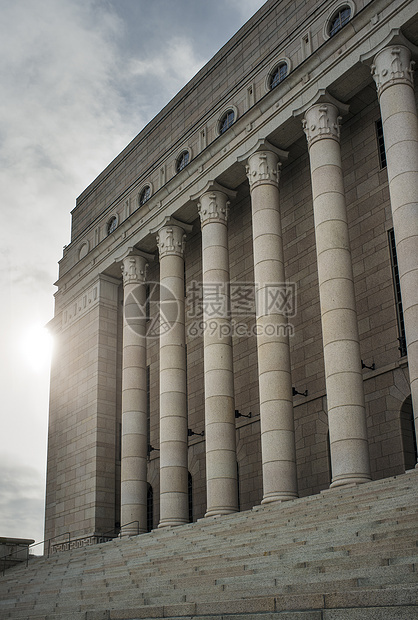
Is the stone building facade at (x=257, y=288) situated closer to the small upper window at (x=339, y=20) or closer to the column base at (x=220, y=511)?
the small upper window at (x=339, y=20)

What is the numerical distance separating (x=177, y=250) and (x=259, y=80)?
923 cm

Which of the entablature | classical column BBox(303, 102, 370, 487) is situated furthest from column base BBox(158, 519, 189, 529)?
the entablature

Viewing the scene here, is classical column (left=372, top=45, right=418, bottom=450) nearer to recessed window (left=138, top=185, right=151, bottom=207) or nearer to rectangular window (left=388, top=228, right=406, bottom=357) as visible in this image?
rectangular window (left=388, top=228, right=406, bottom=357)

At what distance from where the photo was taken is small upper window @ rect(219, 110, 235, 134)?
3566 cm

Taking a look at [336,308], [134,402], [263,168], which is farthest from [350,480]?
[134,402]

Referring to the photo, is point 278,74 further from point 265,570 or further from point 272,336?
point 265,570

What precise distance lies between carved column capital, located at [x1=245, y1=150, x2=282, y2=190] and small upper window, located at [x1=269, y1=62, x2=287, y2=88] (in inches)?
130

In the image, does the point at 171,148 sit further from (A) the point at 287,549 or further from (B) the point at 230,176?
(A) the point at 287,549

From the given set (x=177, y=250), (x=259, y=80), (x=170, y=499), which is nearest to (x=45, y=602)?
(x=170, y=499)

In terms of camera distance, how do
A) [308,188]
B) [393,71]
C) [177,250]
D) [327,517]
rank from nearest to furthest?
1. [327,517]
2. [393,71]
3. [308,188]
4. [177,250]

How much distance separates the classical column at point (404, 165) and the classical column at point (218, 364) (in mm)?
9771

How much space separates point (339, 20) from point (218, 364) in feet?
49.8

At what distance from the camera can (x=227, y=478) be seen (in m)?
30.0

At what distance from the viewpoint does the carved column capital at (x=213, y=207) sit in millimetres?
35062
